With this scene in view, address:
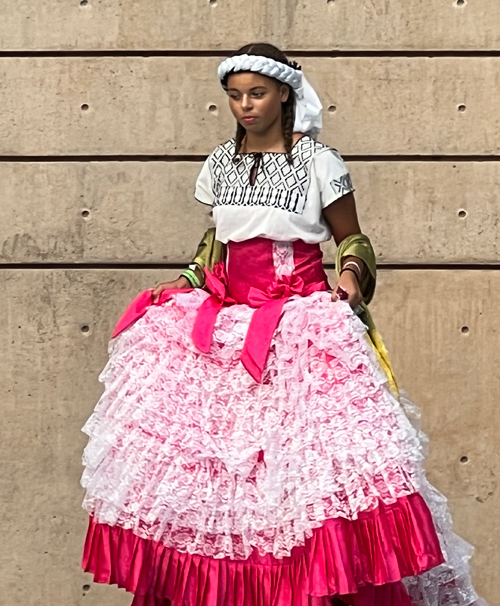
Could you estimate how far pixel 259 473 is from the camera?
3336mm

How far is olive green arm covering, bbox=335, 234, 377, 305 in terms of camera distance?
357 cm

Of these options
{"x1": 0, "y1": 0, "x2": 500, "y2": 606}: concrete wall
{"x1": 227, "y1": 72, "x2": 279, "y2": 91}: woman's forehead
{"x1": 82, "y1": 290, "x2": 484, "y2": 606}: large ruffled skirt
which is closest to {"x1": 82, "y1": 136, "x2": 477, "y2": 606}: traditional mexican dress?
{"x1": 82, "y1": 290, "x2": 484, "y2": 606}: large ruffled skirt

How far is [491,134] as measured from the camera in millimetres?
5184

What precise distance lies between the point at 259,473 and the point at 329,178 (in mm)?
913

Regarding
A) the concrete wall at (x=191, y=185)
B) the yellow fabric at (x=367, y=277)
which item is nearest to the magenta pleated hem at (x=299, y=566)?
the yellow fabric at (x=367, y=277)

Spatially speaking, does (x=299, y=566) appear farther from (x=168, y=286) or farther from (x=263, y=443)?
(x=168, y=286)

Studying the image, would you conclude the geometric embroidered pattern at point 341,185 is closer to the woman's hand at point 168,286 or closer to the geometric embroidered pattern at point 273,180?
the geometric embroidered pattern at point 273,180

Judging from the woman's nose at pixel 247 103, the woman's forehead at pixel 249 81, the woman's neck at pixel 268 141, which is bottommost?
the woman's neck at pixel 268 141

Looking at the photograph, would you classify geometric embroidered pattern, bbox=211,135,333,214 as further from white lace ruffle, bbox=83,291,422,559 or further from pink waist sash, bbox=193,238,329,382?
white lace ruffle, bbox=83,291,422,559

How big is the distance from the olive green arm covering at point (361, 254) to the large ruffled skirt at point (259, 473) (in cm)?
16

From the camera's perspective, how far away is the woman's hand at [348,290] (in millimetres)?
3436

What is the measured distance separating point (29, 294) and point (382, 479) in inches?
98.4

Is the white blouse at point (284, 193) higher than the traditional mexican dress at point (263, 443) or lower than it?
higher

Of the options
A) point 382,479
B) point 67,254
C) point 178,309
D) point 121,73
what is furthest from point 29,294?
point 382,479
